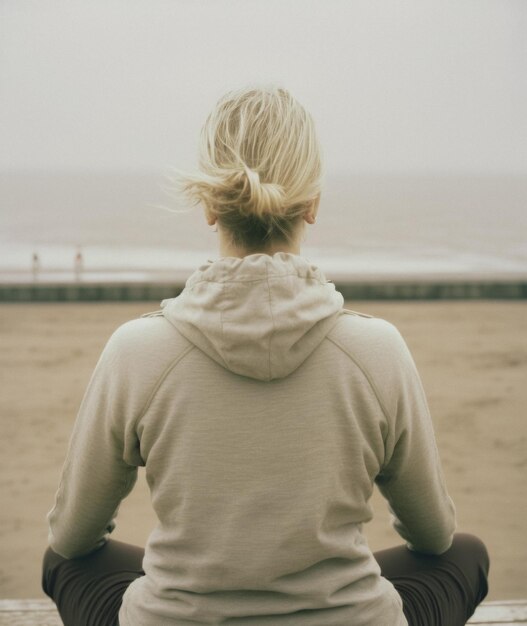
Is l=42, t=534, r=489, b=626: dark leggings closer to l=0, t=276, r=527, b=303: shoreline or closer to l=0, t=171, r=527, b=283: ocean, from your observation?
l=0, t=171, r=527, b=283: ocean

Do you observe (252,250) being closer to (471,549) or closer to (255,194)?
(255,194)

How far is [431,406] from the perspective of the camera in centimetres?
706

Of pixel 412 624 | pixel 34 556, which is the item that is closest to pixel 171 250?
pixel 34 556

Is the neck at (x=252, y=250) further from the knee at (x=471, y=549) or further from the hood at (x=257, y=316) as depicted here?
the knee at (x=471, y=549)

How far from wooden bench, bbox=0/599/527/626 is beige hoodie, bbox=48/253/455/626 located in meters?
0.88

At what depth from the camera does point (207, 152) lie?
1.34 m

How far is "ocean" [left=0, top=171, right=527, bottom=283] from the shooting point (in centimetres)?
2103

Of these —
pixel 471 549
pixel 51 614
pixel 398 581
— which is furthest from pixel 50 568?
pixel 471 549

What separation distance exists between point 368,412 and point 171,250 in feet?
86.9

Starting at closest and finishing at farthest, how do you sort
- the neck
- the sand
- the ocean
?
the neck, the sand, the ocean

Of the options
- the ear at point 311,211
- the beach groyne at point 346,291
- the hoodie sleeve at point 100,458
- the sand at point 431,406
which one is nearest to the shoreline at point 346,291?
the beach groyne at point 346,291

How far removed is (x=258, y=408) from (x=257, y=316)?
149 millimetres

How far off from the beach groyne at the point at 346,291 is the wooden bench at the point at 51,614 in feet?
36.2

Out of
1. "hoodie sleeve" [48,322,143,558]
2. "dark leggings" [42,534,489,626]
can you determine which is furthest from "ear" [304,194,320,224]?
"dark leggings" [42,534,489,626]
